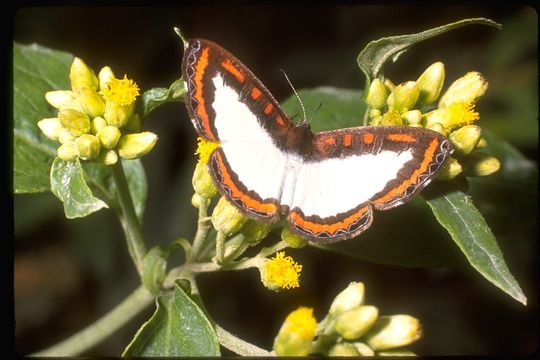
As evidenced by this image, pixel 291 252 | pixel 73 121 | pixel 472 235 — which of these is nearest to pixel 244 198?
pixel 73 121

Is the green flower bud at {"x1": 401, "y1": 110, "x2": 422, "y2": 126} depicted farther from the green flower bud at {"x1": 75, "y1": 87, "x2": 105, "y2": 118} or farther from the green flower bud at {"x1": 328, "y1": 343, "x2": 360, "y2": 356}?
the green flower bud at {"x1": 75, "y1": 87, "x2": 105, "y2": 118}

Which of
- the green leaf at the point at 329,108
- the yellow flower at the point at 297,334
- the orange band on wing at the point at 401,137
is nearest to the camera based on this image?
the yellow flower at the point at 297,334

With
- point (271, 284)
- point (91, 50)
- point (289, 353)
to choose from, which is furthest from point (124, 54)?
point (289, 353)

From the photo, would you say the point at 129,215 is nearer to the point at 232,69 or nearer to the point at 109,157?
the point at 109,157

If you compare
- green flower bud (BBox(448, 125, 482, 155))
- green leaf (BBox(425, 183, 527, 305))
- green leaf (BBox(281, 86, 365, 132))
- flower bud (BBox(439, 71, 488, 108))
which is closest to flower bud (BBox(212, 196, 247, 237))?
green leaf (BBox(425, 183, 527, 305))

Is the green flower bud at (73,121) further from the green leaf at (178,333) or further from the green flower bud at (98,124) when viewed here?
the green leaf at (178,333)

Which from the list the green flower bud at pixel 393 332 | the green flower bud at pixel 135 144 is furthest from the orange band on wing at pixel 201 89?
the green flower bud at pixel 393 332
